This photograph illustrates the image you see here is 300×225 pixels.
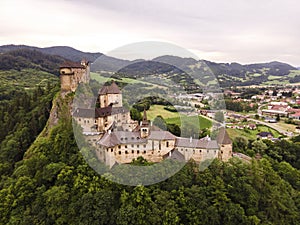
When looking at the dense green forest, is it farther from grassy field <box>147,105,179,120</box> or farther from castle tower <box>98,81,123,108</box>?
grassy field <box>147,105,179,120</box>

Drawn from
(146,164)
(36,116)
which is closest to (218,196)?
Answer: (146,164)

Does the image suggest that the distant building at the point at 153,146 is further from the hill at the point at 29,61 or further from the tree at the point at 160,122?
the hill at the point at 29,61

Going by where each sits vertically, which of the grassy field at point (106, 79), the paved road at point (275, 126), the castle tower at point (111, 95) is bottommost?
the paved road at point (275, 126)

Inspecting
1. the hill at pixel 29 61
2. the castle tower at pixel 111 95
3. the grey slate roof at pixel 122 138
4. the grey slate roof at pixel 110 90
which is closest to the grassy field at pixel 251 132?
the castle tower at pixel 111 95

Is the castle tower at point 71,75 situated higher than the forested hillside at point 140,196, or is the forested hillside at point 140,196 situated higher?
the castle tower at point 71,75

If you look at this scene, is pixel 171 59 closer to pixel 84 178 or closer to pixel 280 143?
pixel 84 178

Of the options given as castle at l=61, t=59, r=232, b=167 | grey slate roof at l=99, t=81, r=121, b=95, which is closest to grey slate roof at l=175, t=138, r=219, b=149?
castle at l=61, t=59, r=232, b=167
